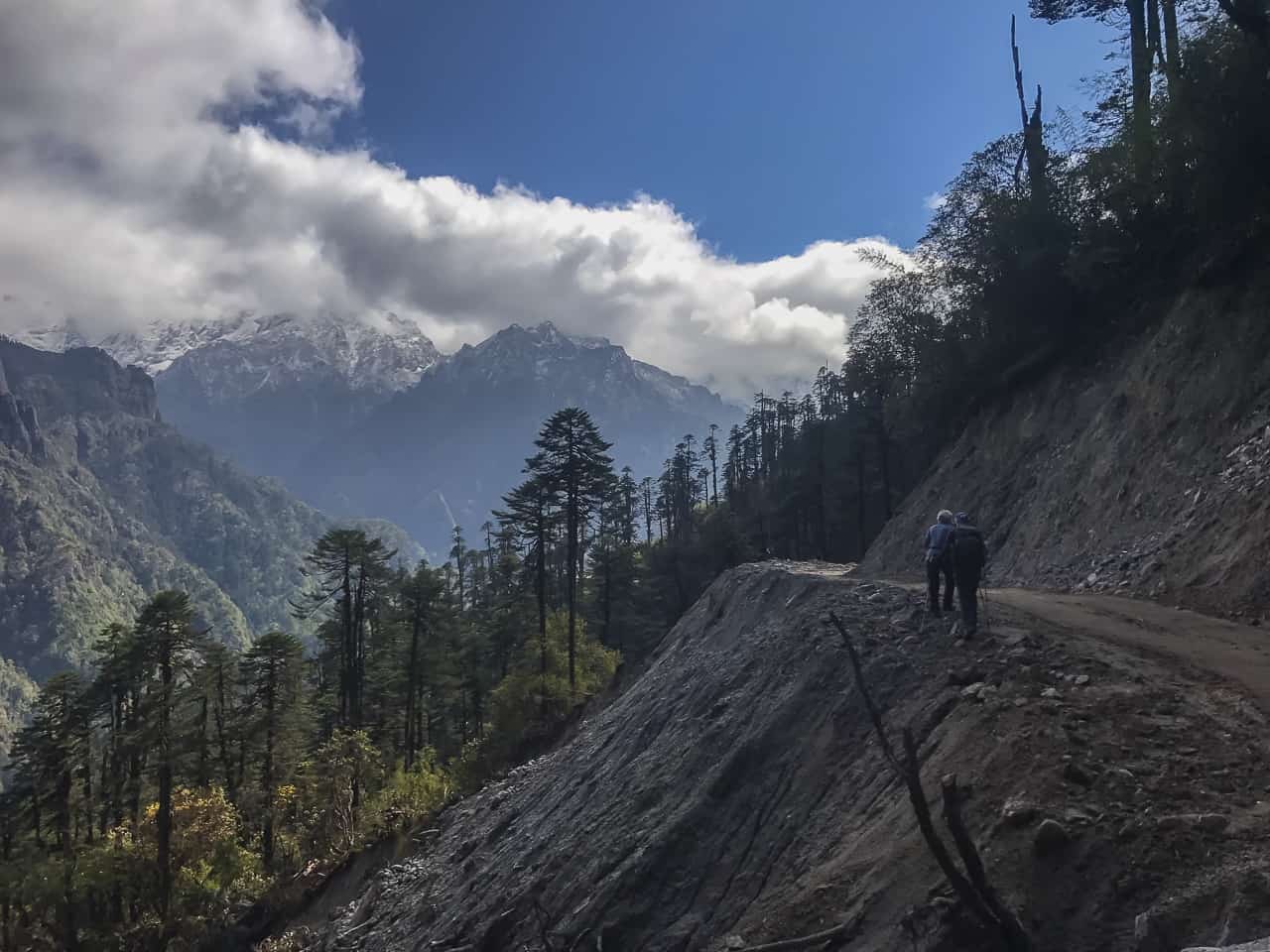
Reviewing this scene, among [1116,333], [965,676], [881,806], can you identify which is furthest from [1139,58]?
[881,806]

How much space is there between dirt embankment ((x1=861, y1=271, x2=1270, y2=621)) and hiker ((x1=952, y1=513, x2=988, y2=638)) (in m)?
4.80

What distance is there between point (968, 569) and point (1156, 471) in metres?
9.43

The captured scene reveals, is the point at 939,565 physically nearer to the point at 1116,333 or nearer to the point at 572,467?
the point at 1116,333

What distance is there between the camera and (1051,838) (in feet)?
20.7

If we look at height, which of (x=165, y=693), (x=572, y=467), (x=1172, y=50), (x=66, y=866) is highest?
(x=1172, y=50)

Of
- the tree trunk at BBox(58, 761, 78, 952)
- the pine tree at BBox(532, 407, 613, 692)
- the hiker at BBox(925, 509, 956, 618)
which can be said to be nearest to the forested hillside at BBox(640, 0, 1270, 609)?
the hiker at BBox(925, 509, 956, 618)

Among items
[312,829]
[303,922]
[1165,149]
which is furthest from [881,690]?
[312,829]

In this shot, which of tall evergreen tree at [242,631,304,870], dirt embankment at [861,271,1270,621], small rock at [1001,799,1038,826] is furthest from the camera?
tall evergreen tree at [242,631,304,870]

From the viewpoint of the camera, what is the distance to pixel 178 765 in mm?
33750

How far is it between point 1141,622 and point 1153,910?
752 cm

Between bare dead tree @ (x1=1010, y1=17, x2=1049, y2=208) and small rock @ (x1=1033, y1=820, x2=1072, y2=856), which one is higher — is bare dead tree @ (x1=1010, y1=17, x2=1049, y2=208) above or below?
above

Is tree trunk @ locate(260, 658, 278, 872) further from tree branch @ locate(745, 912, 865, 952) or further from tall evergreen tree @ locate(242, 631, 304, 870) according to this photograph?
tree branch @ locate(745, 912, 865, 952)

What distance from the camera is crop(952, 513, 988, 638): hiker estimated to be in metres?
10.7

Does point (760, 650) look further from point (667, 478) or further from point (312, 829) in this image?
point (667, 478)
